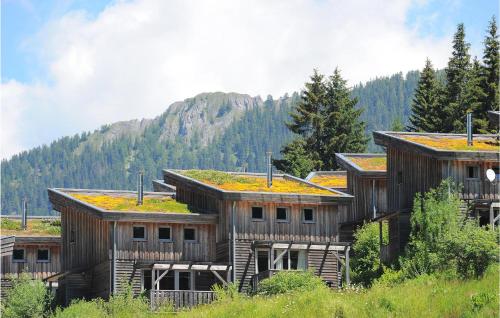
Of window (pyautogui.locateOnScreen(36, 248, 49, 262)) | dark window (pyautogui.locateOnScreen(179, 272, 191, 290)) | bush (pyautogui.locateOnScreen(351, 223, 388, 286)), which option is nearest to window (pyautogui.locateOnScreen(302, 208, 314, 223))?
bush (pyautogui.locateOnScreen(351, 223, 388, 286))

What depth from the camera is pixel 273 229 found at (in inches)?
3004

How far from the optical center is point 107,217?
240 ft

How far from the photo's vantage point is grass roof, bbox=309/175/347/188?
89819 millimetres

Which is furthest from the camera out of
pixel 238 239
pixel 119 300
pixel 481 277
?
pixel 238 239

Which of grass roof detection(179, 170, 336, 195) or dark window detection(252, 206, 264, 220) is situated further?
grass roof detection(179, 170, 336, 195)

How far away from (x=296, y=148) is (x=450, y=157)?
3654 centimetres

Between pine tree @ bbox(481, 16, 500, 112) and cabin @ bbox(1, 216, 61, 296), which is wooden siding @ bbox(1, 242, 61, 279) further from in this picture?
pine tree @ bbox(481, 16, 500, 112)

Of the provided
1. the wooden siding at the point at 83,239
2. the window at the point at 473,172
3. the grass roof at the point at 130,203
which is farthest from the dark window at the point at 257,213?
the window at the point at 473,172

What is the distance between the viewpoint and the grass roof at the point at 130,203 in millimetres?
75188

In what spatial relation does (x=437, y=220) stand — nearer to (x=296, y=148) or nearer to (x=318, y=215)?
(x=318, y=215)

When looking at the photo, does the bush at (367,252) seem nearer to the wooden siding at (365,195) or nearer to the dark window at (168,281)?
the wooden siding at (365,195)

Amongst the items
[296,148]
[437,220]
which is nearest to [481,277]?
[437,220]

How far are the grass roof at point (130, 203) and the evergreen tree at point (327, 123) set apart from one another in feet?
104

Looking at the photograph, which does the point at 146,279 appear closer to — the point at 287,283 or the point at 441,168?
the point at 287,283
